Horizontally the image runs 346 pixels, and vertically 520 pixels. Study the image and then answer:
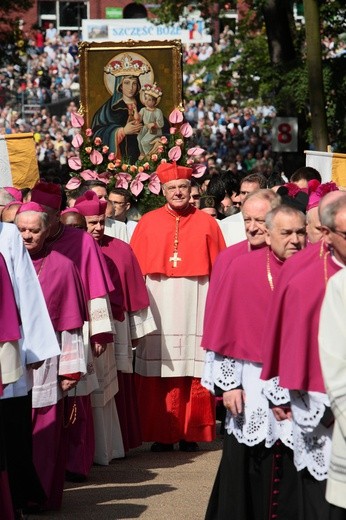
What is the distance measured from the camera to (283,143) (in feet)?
79.7

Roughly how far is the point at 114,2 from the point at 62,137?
24084 millimetres

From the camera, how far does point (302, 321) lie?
6844 mm

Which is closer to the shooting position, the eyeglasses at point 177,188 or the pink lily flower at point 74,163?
the eyeglasses at point 177,188

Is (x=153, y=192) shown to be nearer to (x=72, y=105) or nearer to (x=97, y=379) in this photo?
(x=97, y=379)

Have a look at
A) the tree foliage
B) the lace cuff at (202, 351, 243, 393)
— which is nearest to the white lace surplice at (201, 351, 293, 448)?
the lace cuff at (202, 351, 243, 393)

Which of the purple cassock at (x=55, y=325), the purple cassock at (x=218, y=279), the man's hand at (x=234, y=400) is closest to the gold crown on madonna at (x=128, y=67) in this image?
the purple cassock at (x=55, y=325)

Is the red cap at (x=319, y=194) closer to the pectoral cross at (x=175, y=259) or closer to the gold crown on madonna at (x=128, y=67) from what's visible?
the pectoral cross at (x=175, y=259)

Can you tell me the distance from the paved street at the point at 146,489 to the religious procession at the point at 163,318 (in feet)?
0.11

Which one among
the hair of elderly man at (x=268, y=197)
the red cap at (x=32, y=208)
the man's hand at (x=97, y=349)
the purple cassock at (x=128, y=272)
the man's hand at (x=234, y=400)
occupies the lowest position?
the man's hand at (x=97, y=349)

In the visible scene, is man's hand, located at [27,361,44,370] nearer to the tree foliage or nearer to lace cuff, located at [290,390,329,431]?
lace cuff, located at [290,390,329,431]

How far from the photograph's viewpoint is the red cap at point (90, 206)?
10.6 m

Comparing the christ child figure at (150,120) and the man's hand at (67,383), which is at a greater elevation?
the christ child figure at (150,120)

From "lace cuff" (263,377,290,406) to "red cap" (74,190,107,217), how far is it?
3385 mm

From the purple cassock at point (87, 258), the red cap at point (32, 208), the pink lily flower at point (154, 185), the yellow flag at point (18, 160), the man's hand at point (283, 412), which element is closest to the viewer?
the man's hand at point (283, 412)
